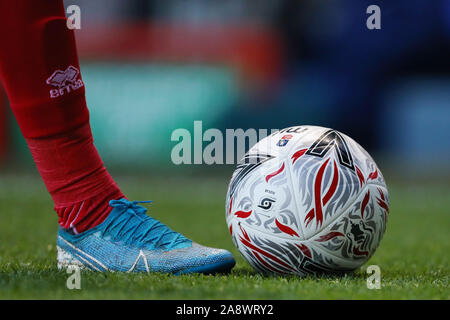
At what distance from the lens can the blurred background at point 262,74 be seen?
1053 centimetres

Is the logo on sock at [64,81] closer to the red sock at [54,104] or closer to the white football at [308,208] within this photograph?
the red sock at [54,104]

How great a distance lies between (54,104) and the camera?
230 cm

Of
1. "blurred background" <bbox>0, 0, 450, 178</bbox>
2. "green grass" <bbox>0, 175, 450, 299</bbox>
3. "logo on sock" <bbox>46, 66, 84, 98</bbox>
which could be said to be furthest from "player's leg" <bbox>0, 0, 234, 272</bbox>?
"blurred background" <bbox>0, 0, 450, 178</bbox>

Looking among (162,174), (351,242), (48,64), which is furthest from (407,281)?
(162,174)

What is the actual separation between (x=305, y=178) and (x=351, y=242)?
0.27m

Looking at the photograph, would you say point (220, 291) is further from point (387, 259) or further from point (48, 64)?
point (387, 259)

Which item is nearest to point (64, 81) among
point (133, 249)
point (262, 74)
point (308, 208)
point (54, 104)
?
point (54, 104)

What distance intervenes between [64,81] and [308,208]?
92 centimetres

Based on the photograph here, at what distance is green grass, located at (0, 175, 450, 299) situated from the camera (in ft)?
6.17

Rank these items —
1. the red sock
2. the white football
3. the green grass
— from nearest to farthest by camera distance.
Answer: the green grass < the red sock < the white football

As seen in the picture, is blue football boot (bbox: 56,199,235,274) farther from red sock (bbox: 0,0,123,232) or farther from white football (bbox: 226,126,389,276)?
white football (bbox: 226,126,389,276)

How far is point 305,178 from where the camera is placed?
236 cm

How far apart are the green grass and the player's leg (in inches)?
Answer: 5.1

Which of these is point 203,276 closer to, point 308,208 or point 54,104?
point 308,208
